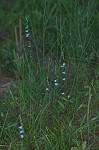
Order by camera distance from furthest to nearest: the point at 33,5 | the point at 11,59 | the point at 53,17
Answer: the point at 33,5, the point at 53,17, the point at 11,59

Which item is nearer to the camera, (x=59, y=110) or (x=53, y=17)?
(x=59, y=110)

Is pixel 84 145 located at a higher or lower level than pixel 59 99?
lower

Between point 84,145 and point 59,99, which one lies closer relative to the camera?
point 84,145

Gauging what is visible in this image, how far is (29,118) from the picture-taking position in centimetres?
247

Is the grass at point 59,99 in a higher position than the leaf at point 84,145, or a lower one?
higher

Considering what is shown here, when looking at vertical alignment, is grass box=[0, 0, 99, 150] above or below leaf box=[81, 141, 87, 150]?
above

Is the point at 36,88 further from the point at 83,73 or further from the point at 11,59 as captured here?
the point at 11,59

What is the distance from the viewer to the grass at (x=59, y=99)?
2.37 metres

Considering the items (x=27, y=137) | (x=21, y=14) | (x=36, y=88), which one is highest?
(x=21, y=14)

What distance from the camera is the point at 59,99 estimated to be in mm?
2672

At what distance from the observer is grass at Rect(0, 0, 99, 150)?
7.78ft

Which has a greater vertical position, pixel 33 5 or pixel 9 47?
pixel 33 5

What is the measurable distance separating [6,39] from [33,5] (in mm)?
413

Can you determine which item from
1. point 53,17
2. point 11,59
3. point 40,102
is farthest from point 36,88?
point 53,17
